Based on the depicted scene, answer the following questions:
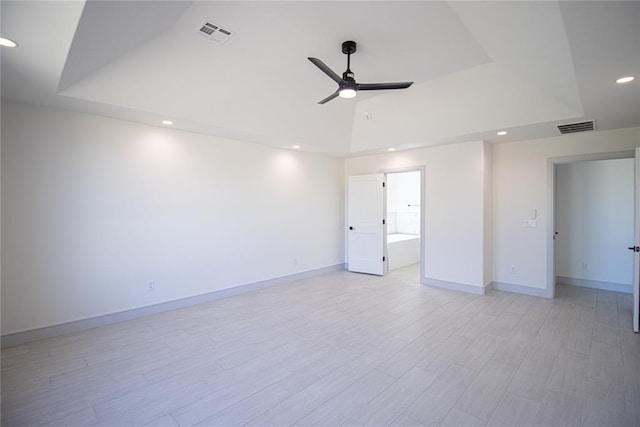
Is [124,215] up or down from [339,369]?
up

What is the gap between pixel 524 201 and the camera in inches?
189

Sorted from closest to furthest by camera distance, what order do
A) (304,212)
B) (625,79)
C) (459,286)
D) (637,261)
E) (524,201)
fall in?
(625,79), (637,261), (524,201), (459,286), (304,212)

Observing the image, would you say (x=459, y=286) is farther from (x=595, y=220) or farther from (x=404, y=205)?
(x=404, y=205)

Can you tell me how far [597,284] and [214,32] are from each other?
6882 mm

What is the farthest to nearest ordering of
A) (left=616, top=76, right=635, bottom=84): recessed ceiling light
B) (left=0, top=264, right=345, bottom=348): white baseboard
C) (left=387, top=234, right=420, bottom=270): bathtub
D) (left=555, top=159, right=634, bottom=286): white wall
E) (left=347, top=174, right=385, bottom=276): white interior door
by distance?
(left=387, top=234, right=420, bottom=270): bathtub → (left=347, top=174, right=385, bottom=276): white interior door → (left=555, top=159, right=634, bottom=286): white wall → (left=0, top=264, right=345, bottom=348): white baseboard → (left=616, top=76, right=635, bottom=84): recessed ceiling light

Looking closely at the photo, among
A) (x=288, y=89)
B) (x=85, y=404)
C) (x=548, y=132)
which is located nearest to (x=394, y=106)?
(x=288, y=89)

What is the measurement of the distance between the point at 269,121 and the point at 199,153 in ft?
3.81

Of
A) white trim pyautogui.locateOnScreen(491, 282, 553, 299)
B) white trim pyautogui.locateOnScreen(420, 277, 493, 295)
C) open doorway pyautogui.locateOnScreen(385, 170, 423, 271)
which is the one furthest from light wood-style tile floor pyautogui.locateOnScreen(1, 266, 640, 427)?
open doorway pyautogui.locateOnScreen(385, 170, 423, 271)

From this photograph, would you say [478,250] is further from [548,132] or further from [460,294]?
[548,132]

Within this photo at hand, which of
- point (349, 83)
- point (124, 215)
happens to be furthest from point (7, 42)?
point (349, 83)

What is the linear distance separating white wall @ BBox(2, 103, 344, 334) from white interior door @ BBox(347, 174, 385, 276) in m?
1.56

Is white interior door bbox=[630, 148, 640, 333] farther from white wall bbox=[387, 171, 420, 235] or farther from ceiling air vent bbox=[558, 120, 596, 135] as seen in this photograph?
white wall bbox=[387, 171, 420, 235]

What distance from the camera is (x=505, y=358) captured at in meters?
2.79

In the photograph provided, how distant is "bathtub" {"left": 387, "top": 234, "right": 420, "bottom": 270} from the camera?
6695 millimetres
